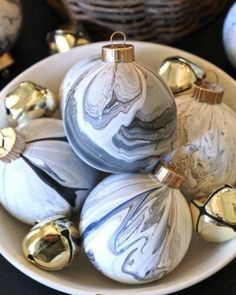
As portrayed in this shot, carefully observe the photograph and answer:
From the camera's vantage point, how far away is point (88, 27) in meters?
0.73

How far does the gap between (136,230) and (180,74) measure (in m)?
0.21

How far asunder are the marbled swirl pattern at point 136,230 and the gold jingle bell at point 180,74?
149mm

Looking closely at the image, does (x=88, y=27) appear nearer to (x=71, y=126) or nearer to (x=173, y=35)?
(x=173, y=35)

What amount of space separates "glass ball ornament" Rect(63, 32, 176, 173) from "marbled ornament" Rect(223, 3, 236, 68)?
222 mm

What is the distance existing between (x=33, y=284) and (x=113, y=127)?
169mm

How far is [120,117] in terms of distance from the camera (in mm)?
466

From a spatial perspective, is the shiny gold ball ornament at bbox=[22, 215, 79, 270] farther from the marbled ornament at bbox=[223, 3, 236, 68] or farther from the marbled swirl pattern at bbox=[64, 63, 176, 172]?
the marbled ornament at bbox=[223, 3, 236, 68]

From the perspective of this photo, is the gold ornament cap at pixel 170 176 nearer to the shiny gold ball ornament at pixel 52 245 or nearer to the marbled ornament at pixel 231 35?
the shiny gold ball ornament at pixel 52 245

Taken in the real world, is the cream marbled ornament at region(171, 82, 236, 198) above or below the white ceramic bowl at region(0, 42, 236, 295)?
above

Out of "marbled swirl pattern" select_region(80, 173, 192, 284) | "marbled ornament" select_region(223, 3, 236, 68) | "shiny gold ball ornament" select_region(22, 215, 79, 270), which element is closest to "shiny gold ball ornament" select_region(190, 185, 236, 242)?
"marbled swirl pattern" select_region(80, 173, 192, 284)

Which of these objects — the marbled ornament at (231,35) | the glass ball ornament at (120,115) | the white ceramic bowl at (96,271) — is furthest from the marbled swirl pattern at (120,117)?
the marbled ornament at (231,35)

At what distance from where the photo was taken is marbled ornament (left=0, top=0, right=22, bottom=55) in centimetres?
68

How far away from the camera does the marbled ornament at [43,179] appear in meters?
0.51

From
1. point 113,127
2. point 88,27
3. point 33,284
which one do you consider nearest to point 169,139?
point 113,127
